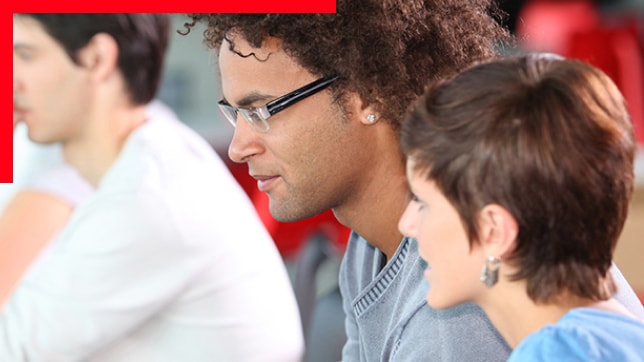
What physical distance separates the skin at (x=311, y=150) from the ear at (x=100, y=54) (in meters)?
0.58

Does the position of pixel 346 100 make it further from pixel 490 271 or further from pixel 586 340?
pixel 586 340

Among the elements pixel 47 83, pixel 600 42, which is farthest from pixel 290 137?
pixel 600 42

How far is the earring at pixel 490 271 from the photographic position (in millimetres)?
798

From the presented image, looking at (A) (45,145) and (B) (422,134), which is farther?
(A) (45,145)

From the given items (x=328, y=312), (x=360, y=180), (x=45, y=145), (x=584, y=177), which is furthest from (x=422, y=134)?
(x=45, y=145)

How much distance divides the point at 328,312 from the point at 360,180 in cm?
43

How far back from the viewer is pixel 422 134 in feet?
2.70

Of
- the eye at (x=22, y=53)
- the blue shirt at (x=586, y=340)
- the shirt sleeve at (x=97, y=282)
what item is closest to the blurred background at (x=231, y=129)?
the shirt sleeve at (x=97, y=282)

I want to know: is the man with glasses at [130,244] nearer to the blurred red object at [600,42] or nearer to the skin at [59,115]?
the skin at [59,115]

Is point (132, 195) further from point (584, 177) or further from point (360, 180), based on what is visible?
point (584, 177)

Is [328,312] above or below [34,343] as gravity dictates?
below

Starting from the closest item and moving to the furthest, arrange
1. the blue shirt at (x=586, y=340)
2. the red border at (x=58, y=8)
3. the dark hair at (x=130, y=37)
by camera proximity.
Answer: the blue shirt at (x=586, y=340), the red border at (x=58, y=8), the dark hair at (x=130, y=37)

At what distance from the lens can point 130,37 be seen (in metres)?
1.71

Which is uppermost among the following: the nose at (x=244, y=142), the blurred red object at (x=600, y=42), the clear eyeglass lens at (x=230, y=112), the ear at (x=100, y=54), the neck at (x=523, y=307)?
the ear at (x=100, y=54)
